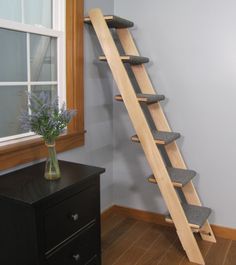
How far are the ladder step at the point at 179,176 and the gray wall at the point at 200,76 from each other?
0.52 ft

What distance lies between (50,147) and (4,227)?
464mm

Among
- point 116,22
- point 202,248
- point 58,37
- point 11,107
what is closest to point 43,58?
point 58,37

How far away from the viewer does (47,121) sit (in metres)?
1.70

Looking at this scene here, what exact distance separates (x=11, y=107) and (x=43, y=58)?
1.45 feet

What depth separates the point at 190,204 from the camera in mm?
2678

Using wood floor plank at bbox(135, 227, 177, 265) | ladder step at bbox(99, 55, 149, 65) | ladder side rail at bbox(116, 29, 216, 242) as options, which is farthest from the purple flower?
wood floor plank at bbox(135, 227, 177, 265)

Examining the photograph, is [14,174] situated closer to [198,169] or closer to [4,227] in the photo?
[4,227]

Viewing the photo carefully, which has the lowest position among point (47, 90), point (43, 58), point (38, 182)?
point (38, 182)

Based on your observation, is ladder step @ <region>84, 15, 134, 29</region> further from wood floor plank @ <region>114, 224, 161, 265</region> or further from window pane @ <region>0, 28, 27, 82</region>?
wood floor plank @ <region>114, 224, 161, 265</region>

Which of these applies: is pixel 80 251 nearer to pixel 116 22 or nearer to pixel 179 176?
pixel 179 176

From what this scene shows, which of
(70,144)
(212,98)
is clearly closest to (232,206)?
(212,98)

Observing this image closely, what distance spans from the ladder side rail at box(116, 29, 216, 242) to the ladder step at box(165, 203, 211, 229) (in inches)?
2.4

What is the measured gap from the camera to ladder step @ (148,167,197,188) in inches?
91.6

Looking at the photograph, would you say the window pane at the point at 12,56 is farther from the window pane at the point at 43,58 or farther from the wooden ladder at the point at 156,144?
the wooden ladder at the point at 156,144
